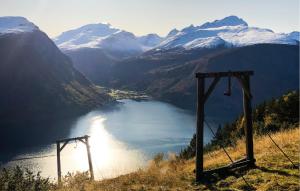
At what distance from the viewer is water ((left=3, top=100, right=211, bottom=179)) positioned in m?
106

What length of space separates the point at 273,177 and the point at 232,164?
2.49 m

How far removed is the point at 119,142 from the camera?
13512 cm

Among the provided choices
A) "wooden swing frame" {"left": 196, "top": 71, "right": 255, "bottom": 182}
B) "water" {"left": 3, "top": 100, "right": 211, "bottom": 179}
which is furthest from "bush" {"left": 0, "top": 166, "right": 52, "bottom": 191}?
"water" {"left": 3, "top": 100, "right": 211, "bottom": 179}

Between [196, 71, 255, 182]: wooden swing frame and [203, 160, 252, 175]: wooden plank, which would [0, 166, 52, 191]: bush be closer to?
[196, 71, 255, 182]: wooden swing frame

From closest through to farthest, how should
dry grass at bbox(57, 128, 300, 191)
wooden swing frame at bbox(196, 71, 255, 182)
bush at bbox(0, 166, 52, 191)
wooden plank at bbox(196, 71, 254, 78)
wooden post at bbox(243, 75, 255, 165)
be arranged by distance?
dry grass at bbox(57, 128, 300, 191)
bush at bbox(0, 166, 52, 191)
wooden swing frame at bbox(196, 71, 255, 182)
wooden plank at bbox(196, 71, 254, 78)
wooden post at bbox(243, 75, 255, 165)

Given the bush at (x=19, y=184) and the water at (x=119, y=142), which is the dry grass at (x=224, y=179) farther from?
the water at (x=119, y=142)

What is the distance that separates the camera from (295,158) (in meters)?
18.0

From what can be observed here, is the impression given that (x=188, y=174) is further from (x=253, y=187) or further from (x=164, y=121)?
(x=164, y=121)

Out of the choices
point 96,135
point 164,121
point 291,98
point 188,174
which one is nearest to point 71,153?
point 96,135

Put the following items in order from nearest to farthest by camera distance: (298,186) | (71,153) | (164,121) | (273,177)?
(298,186), (273,177), (71,153), (164,121)

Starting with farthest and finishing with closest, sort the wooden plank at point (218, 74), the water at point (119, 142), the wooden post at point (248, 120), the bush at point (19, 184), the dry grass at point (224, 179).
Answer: the water at point (119, 142) < the wooden post at point (248, 120) < the wooden plank at point (218, 74) < the bush at point (19, 184) < the dry grass at point (224, 179)

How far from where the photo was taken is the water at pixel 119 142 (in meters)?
106

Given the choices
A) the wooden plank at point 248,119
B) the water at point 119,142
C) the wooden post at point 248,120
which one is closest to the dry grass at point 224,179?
the wooden post at point 248,120

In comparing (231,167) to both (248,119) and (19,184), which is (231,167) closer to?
(248,119)
